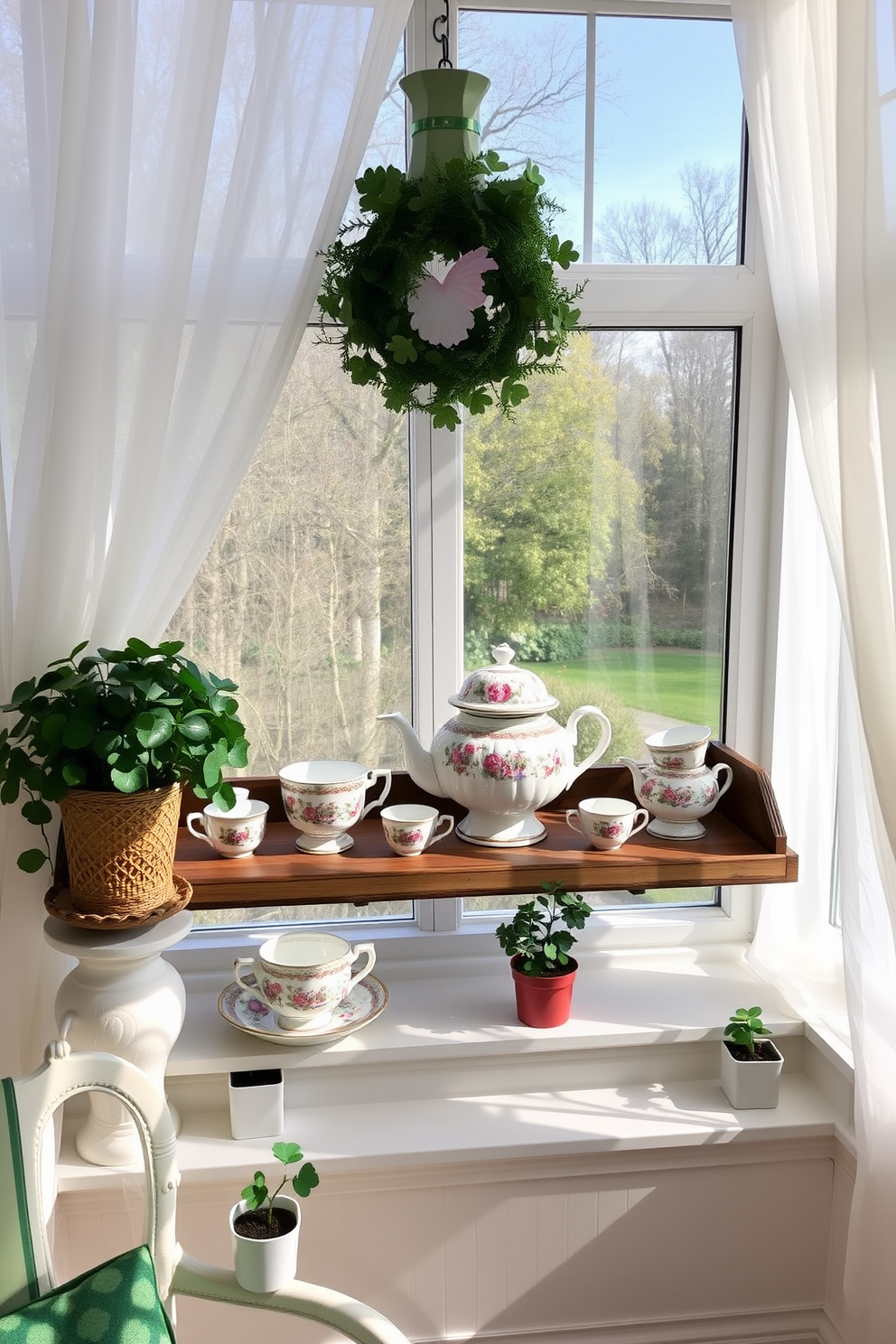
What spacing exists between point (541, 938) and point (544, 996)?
90mm

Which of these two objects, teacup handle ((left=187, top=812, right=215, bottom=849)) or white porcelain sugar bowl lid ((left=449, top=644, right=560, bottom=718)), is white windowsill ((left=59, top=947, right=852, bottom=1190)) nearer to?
teacup handle ((left=187, top=812, right=215, bottom=849))

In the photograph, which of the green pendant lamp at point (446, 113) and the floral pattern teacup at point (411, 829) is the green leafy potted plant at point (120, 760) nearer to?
the floral pattern teacup at point (411, 829)

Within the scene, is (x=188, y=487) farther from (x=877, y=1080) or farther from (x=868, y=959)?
(x=877, y=1080)

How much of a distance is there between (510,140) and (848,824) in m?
1.18

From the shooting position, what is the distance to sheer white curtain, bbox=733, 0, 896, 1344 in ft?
4.50

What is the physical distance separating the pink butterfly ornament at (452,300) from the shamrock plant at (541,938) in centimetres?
86

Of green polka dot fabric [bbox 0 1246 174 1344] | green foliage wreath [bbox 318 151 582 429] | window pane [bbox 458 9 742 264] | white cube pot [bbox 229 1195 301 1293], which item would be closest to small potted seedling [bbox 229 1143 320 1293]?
white cube pot [bbox 229 1195 301 1293]

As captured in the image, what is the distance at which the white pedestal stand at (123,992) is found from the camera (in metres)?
1.42

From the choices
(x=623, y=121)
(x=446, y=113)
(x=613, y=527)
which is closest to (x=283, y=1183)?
(x=613, y=527)

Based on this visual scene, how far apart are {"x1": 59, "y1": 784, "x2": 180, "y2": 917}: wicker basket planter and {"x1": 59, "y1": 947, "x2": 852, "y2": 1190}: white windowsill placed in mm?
407

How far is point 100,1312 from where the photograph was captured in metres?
1.15

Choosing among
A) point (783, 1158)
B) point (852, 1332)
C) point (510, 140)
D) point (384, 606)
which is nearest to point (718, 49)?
point (510, 140)

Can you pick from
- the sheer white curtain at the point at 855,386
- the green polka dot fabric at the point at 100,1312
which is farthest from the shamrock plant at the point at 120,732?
the sheer white curtain at the point at 855,386

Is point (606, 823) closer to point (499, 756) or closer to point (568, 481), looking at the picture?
point (499, 756)
